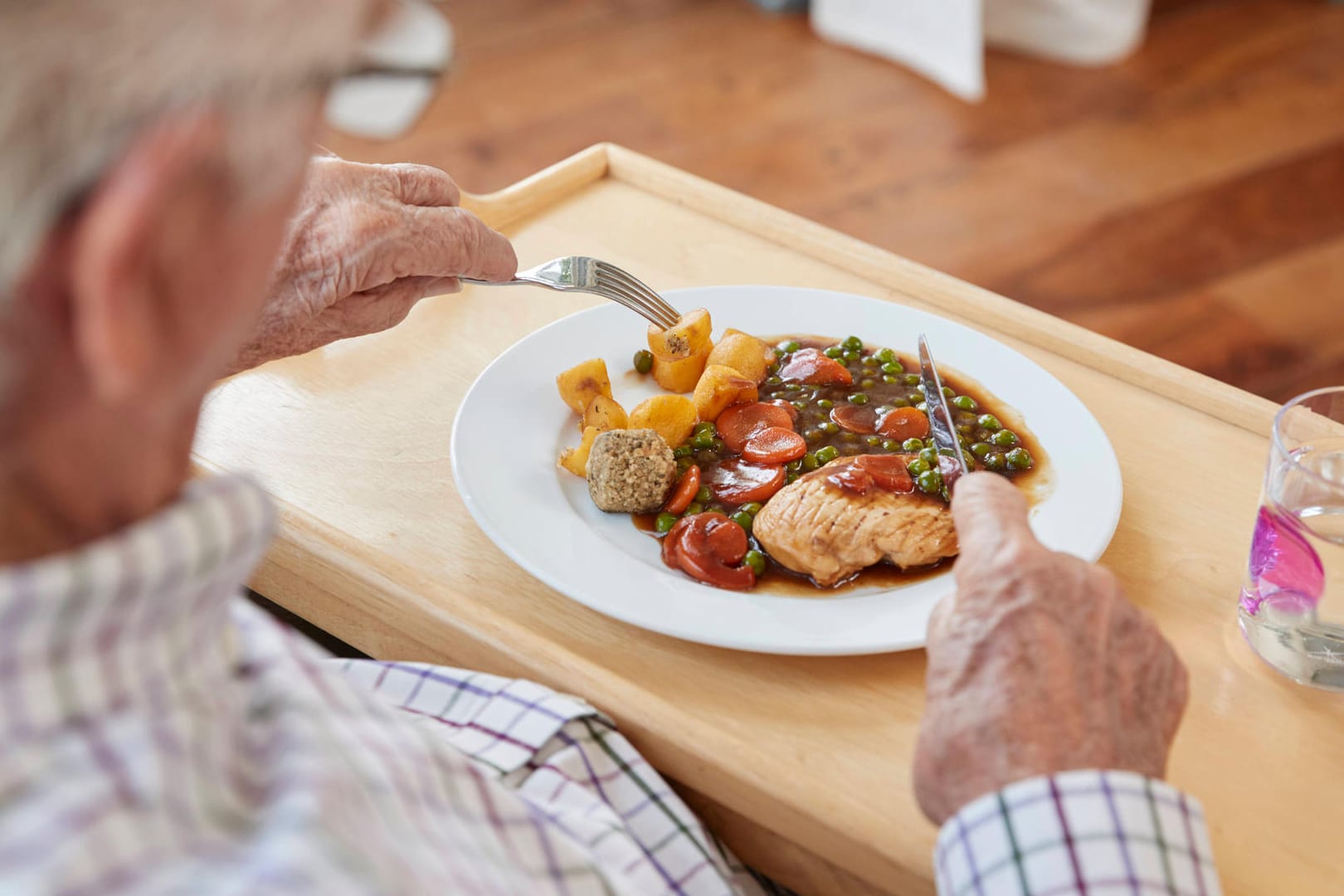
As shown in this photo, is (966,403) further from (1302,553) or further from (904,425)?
(1302,553)

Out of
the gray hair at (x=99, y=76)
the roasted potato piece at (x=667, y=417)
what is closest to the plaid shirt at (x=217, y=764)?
the gray hair at (x=99, y=76)

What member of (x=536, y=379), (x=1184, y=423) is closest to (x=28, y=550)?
(x=536, y=379)

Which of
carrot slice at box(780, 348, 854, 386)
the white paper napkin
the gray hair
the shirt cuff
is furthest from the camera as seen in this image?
carrot slice at box(780, 348, 854, 386)

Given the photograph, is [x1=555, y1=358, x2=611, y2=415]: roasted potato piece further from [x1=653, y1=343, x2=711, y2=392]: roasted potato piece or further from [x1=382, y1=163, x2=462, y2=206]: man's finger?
[x1=382, y1=163, x2=462, y2=206]: man's finger

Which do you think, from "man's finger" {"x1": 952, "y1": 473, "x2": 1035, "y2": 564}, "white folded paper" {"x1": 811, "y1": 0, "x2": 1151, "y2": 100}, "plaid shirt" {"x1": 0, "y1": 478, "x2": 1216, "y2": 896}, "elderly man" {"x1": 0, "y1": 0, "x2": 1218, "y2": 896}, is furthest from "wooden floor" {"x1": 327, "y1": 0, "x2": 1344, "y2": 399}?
"plaid shirt" {"x1": 0, "y1": 478, "x2": 1216, "y2": 896}

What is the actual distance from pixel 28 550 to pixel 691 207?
45.5 inches

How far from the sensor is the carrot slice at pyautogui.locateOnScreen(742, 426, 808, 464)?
47.5 inches

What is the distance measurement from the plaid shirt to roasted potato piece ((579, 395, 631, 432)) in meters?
0.51

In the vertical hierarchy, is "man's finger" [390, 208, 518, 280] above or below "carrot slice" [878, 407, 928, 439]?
above

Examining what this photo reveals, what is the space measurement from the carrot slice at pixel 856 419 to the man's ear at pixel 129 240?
0.80 metres

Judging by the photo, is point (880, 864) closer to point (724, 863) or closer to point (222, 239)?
point (724, 863)

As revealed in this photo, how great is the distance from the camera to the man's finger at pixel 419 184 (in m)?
1.24

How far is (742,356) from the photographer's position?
4.32 feet

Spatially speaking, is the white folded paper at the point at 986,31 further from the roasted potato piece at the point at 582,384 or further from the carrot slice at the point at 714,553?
the carrot slice at the point at 714,553
